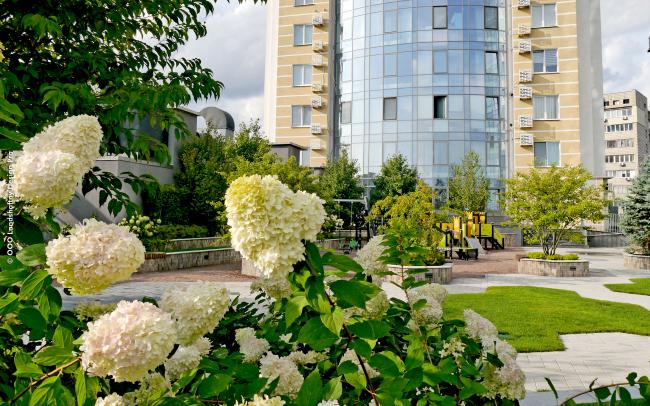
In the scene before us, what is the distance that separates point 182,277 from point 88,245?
13990 millimetres

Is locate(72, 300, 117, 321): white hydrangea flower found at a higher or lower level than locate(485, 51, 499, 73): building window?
lower

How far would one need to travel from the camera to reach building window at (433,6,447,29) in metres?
36.0

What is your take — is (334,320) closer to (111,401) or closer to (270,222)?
(270,222)

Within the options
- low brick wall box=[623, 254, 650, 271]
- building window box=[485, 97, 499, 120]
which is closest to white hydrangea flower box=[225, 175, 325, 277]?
low brick wall box=[623, 254, 650, 271]

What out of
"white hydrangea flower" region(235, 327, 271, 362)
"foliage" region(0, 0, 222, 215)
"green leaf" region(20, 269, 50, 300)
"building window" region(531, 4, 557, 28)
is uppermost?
"building window" region(531, 4, 557, 28)

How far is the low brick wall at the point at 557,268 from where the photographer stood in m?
16.0

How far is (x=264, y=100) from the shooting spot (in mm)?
42125

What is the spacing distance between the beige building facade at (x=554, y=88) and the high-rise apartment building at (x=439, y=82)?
74mm

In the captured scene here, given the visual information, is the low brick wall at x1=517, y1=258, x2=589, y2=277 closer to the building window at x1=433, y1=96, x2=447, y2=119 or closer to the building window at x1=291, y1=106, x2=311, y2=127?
the building window at x1=433, y1=96, x2=447, y2=119

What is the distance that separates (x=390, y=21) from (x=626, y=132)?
8284cm

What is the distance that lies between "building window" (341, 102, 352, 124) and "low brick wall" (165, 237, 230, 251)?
20.4 m

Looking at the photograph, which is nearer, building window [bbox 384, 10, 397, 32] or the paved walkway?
the paved walkway

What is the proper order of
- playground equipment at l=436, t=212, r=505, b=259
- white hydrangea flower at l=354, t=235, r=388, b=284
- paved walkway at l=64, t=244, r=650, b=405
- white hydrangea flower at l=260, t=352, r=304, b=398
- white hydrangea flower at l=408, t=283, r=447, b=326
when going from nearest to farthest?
white hydrangea flower at l=260, t=352, r=304, b=398, white hydrangea flower at l=354, t=235, r=388, b=284, white hydrangea flower at l=408, t=283, r=447, b=326, paved walkway at l=64, t=244, r=650, b=405, playground equipment at l=436, t=212, r=505, b=259

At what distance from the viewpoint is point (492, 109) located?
116 feet
